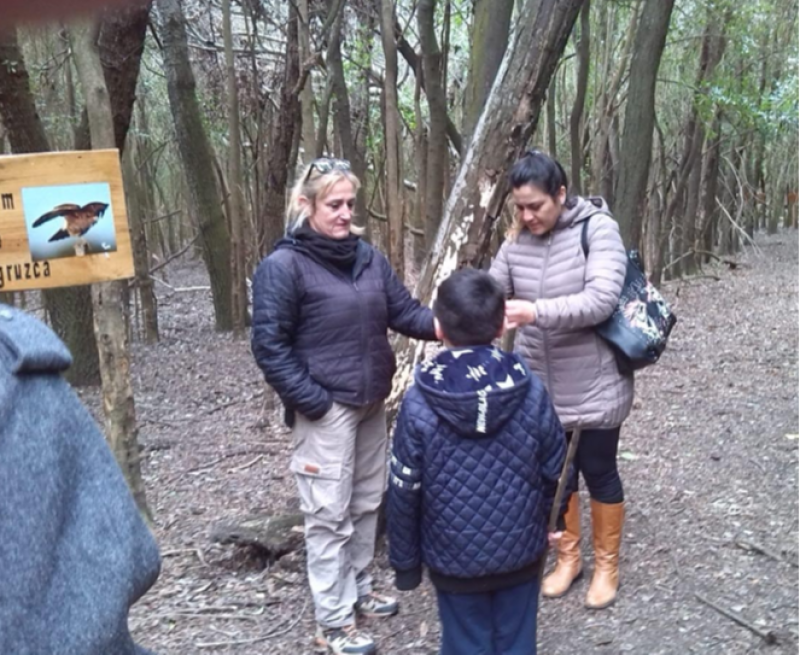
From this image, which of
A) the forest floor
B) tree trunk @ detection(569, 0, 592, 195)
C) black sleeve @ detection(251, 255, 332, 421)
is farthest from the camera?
tree trunk @ detection(569, 0, 592, 195)

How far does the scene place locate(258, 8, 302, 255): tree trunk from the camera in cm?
602

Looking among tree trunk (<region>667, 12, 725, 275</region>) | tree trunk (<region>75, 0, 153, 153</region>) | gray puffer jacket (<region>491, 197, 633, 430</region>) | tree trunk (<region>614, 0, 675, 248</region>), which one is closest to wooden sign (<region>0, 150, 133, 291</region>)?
gray puffer jacket (<region>491, 197, 633, 430</region>)

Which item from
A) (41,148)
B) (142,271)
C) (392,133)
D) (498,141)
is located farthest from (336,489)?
(142,271)

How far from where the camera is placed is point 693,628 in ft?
10.9

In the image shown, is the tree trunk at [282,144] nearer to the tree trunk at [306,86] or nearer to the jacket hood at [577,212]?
the tree trunk at [306,86]

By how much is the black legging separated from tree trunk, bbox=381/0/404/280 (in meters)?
3.62

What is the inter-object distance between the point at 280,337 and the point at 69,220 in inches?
32.1

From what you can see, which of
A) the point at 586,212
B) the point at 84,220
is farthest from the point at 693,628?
the point at 84,220

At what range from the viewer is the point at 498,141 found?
3.63 meters

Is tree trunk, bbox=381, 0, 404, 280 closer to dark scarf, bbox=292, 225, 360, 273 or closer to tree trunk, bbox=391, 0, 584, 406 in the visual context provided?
tree trunk, bbox=391, 0, 584, 406

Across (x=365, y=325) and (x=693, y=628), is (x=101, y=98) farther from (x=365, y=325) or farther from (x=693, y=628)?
(x=693, y=628)

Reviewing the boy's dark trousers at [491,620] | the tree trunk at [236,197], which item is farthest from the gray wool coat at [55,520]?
the tree trunk at [236,197]

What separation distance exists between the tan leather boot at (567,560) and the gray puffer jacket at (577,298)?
1.82 ft

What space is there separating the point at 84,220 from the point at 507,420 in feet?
5.19
